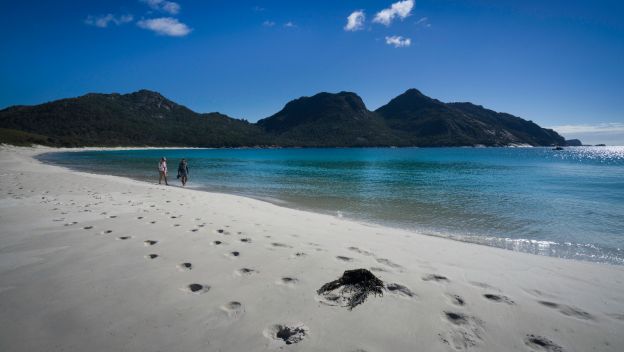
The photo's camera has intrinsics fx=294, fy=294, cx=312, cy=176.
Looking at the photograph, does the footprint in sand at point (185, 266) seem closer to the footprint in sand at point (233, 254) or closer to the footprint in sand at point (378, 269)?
the footprint in sand at point (233, 254)

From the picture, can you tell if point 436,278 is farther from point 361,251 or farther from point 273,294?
point 273,294

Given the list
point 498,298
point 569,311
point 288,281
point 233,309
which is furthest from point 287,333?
point 569,311

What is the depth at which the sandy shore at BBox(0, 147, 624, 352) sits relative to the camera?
3.07 meters

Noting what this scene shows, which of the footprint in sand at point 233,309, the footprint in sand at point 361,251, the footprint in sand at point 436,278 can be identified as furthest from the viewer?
the footprint in sand at point 361,251

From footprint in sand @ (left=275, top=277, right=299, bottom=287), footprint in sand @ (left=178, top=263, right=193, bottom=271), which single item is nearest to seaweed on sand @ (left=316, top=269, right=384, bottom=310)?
footprint in sand @ (left=275, top=277, right=299, bottom=287)

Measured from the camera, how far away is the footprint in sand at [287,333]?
3.02 meters

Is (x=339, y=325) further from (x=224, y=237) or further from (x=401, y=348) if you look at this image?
(x=224, y=237)

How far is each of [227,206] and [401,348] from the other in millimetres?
9504

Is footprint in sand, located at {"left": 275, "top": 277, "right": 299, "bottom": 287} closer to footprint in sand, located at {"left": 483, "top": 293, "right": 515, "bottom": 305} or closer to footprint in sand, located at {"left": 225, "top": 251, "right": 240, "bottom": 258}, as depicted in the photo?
footprint in sand, located at {"left": 225, "top": 251, "right": 240, "bottom": 258}

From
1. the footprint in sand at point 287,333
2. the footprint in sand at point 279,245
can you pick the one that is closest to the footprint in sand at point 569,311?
the footprint in sand at point 287,333

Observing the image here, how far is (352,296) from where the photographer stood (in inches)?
157

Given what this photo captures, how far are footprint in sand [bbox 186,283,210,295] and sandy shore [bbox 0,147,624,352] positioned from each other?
0.9 inches

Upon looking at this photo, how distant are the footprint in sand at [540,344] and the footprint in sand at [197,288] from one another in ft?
12.9

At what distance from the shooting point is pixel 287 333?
10.3 ft
